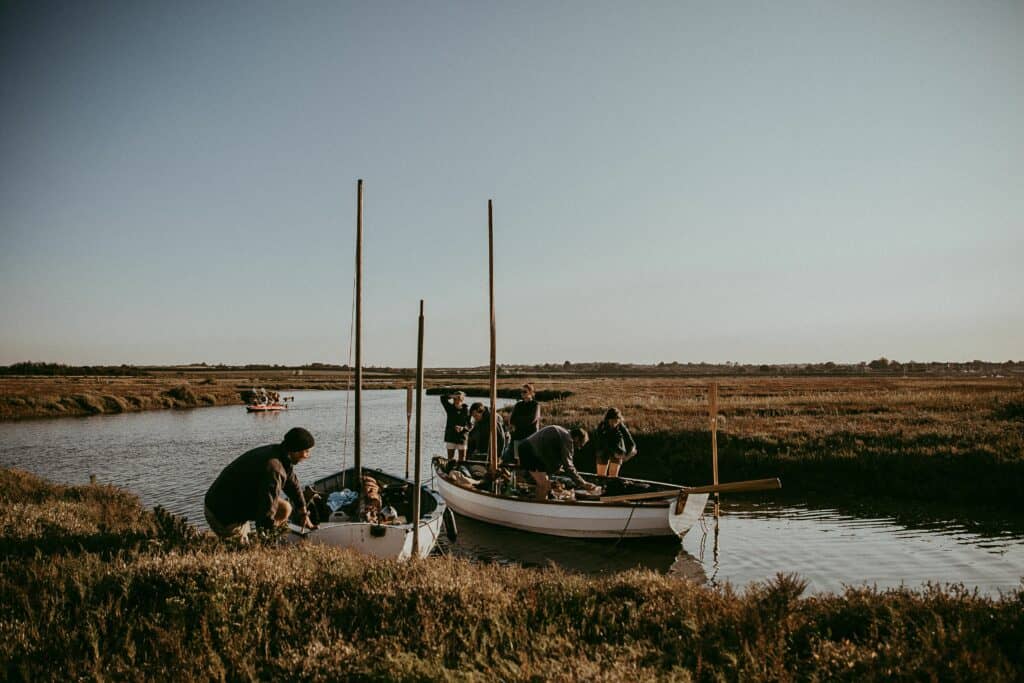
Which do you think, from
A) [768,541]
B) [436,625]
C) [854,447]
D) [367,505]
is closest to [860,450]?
[854,447]

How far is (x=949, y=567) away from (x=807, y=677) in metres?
8.76

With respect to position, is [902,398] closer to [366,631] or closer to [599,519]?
[599,519]

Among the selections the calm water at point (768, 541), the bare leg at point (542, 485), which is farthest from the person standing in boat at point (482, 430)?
the bare leg at point (542, 485)

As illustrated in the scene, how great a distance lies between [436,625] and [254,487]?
412 centimetres

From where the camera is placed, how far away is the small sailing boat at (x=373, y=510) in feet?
34.2

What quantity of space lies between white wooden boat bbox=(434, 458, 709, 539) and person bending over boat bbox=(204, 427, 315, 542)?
6.44 m

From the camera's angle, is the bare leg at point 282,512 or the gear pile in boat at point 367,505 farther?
the gear pile in boat at point 367,505

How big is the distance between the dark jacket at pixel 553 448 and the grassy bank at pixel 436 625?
240 inches

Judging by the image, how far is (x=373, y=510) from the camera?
40.4 ft

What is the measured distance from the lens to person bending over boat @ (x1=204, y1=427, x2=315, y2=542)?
8.81 meters

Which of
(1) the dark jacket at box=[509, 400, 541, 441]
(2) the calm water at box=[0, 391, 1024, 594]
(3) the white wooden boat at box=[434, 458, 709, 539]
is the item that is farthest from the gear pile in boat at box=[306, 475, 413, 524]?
(1) the dark jacket at box=[509, 400, 541, 441]

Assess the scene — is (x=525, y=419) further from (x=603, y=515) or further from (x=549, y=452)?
(x=603, y=515)

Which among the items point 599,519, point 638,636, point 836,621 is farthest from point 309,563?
point 599,519

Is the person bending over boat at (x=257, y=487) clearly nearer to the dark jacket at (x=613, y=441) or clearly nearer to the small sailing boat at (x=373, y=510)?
the small sailing boat at (x=373, y=510)
